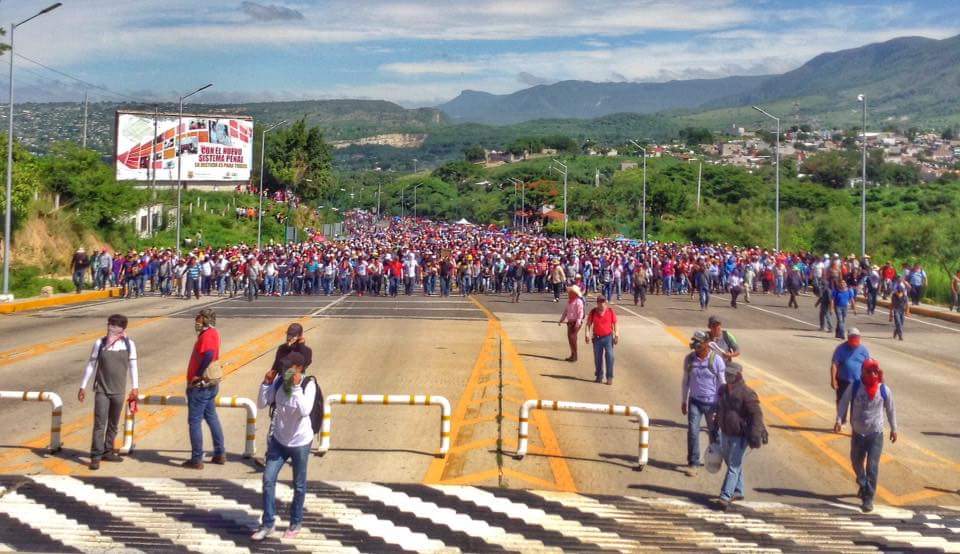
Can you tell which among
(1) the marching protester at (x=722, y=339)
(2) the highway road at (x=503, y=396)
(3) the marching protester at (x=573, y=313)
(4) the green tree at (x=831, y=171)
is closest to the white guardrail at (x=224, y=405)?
(2) the highway road at (x=503, y=396)

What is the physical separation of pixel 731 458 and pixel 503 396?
6.43 meters

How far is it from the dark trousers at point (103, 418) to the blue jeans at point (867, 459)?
8.06 meters

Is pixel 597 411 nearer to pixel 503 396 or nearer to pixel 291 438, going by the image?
pixel 291 438

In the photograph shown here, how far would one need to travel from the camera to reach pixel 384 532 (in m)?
9.89

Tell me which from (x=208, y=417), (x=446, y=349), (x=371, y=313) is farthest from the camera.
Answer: (x=371, y=313)

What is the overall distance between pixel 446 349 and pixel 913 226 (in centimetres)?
4880

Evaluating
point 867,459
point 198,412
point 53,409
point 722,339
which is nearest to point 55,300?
point 53,409

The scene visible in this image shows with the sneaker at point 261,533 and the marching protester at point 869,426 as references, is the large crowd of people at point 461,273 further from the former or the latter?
the sneaker at point 261,533

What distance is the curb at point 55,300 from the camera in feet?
109

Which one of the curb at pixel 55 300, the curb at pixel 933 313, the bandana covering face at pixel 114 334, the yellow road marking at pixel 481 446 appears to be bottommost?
the yellow road marking at pixel 481 446

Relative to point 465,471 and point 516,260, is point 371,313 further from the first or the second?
point 465,471

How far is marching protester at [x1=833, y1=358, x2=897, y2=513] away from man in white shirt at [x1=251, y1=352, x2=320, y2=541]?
574cm

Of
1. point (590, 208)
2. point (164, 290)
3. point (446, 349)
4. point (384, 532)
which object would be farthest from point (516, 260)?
point (590, 208)

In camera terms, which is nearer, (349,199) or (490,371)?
(490,371)
